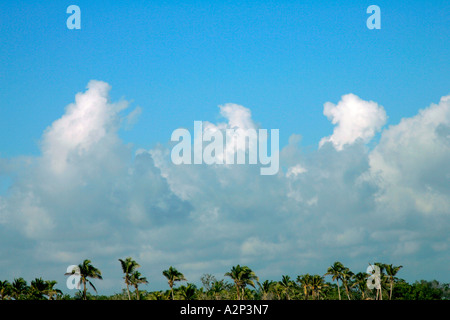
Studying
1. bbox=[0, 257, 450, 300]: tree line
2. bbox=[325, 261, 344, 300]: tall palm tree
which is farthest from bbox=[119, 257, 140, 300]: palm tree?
bbox=[325, 261, 344, 300]: tall palm tree

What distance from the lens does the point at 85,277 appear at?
9194cm

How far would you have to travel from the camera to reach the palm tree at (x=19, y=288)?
341 ft

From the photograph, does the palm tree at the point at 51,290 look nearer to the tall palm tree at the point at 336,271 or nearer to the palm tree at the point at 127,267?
the palm tree at the point at 127,267

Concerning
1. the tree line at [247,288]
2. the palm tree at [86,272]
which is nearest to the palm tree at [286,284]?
the tree line at [247,288]

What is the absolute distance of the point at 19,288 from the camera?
105m

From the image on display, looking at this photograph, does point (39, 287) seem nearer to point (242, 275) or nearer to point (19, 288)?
point (19, 288)

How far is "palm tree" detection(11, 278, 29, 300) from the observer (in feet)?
341

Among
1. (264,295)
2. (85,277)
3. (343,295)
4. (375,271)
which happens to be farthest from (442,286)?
(85,277)

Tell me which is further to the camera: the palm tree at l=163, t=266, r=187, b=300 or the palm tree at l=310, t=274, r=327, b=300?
the palm tree at l=310, t=274, r=327, b=300

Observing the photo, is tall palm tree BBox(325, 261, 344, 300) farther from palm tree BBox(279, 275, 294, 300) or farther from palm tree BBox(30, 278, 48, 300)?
palm tree BBox(30, 278, 48, 300)

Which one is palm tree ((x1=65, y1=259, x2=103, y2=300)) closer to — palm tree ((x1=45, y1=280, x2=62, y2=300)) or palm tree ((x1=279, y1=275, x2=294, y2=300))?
palm tree ((x1=45, y1=280, x2=62, y2=300))

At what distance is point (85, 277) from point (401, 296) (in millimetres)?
81274

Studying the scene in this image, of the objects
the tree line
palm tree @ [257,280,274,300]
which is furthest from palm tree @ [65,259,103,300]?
palm tree @ [257,280,274,300]
